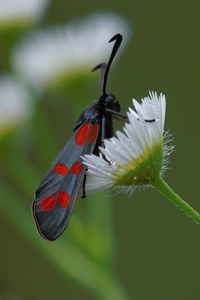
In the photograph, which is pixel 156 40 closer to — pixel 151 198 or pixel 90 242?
pixel 151 198

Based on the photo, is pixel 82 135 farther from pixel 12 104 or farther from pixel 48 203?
pixel 12 104

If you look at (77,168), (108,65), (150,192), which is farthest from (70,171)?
(150,192)

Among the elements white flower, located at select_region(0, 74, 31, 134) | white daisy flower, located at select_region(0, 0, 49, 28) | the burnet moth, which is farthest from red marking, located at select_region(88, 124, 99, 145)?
white daisy flower, located at select_region(0, 0, 49, 28)

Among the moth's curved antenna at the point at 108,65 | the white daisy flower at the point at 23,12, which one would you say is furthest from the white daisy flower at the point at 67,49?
the moth's curved antenna at the point at 108,65

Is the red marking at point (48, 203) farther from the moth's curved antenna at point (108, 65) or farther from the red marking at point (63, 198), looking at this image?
the moth's curved antenna at point (108, 65)

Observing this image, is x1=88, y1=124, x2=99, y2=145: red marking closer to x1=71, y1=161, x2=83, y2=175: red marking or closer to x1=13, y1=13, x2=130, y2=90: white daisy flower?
x1=71, y1=161, x2=83, y2=175: red marking
